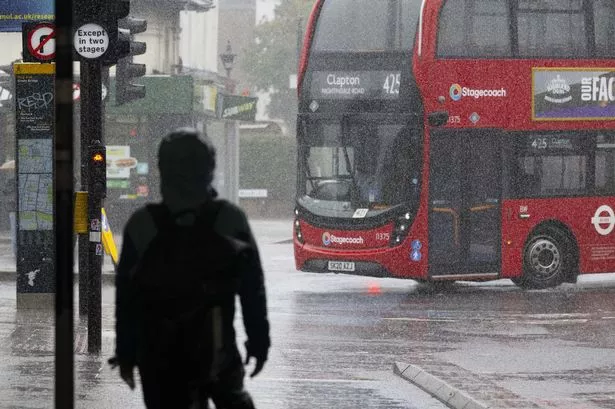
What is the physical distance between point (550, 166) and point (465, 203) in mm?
1427

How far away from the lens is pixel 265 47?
7306 centimetres

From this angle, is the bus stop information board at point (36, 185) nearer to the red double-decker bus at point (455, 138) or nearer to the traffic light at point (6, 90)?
the red double-decker bus at point (455, 138)

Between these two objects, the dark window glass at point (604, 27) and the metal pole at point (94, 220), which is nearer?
the metal pole at point (94, 220)

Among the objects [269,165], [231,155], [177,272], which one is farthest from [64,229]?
[269,165]

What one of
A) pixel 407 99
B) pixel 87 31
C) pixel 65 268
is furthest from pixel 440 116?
pixel 65 268

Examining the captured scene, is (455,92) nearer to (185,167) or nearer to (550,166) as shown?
(550,166)

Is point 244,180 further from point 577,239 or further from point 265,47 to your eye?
point 577,239

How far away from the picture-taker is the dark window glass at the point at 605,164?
904 inches

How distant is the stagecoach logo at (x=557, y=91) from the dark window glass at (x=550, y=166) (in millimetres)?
561

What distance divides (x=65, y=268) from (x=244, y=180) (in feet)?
155

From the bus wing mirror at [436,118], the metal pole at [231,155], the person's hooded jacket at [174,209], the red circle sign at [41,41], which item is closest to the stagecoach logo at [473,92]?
the bus wing mirror at [436,118]

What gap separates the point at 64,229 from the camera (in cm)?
610

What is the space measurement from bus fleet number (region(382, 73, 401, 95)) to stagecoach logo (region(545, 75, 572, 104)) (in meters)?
2.21

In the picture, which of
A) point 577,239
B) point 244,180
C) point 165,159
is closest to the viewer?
point 165,159
